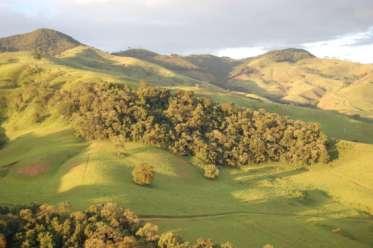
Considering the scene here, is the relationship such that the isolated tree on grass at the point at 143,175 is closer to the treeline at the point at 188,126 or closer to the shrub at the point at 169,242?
the treeline at the point at 188,126

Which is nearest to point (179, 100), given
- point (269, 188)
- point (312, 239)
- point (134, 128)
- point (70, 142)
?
point (134, 128)

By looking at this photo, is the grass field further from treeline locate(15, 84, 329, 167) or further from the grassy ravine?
treeline locate(15, 84, 329, 167)

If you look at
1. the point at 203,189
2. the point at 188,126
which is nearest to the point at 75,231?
the point at 203,189

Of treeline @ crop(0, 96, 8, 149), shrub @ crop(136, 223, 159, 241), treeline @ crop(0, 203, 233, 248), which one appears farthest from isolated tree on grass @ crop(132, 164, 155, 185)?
treeline @ crop(0, 96, 8, 149)

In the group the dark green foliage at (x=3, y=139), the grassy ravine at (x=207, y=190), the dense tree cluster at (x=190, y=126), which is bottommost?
the grassy ravine at (x=207, y=190)

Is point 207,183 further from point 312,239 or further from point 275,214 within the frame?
point 312,239

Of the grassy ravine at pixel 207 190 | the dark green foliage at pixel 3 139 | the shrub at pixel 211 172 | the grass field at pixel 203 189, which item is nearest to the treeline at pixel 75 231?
the grass field at pixel 203 189

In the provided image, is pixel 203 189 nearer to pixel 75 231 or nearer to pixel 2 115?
pixel 75 231
